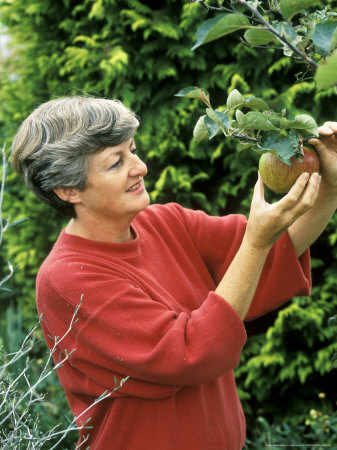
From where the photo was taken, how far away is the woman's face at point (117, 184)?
1.56 metres

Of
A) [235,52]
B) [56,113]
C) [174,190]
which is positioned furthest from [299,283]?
[235,52]

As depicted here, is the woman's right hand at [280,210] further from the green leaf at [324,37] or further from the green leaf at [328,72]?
the green leaf at [328,72]

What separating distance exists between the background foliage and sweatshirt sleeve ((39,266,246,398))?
4.73 ft

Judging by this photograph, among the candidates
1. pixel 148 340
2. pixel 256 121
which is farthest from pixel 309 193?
pixel 148 340

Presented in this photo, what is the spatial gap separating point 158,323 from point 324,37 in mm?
761

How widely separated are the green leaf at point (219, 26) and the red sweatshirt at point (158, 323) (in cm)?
67

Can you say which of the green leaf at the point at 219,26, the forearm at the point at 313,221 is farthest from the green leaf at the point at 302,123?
the forearm at the point at 313,221

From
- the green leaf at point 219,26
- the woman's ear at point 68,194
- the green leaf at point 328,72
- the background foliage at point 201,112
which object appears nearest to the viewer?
the green leaf at point 328,72

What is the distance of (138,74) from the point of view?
10.1ft

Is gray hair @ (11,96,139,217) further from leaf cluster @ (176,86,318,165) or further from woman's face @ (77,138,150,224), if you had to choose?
leaf cluster @ (176,86,318,165)

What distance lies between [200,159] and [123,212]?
164 cm

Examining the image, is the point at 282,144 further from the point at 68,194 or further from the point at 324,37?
the point at 68,194

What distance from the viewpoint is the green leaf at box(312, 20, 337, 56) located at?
0.96 meters

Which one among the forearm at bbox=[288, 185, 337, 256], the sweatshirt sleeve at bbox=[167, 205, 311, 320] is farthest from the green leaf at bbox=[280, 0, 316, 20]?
the sweatshirt sleeve at bbox=[167, 205, 311, 320]
